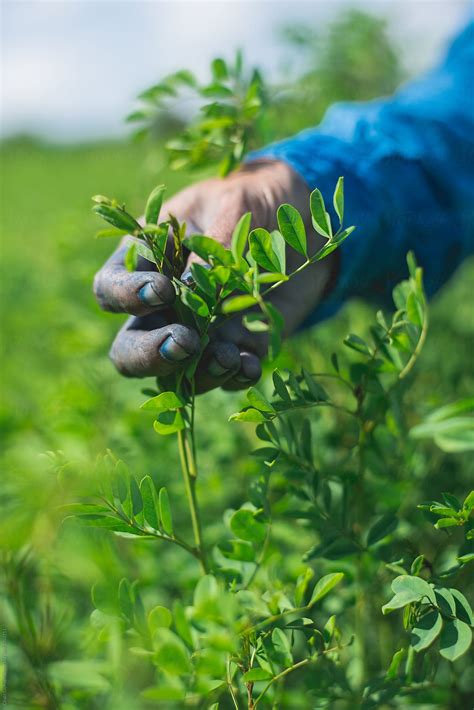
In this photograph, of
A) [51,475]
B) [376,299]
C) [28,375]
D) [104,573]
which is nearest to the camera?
[104,573]

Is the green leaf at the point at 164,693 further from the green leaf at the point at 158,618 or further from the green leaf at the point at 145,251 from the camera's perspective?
the green leaf at the point at 145,251

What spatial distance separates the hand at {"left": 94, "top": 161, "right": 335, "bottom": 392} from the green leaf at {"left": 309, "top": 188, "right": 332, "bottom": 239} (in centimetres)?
12

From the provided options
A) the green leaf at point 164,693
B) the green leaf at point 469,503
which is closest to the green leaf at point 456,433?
the green leaf at point 469,503

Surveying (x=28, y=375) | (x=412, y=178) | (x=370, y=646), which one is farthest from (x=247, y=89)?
(x=28, y=375)

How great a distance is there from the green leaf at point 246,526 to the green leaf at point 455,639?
0.18 metres

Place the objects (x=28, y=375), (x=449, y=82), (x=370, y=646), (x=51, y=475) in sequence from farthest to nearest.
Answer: (x=28, y=375) < (x=449, y=82) < (x=370, y=646) < (x=51, y=475)

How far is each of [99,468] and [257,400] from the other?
15 centimetres

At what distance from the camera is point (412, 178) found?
1117 millimetres

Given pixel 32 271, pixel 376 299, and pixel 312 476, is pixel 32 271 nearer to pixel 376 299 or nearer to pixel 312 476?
pixel 376 299

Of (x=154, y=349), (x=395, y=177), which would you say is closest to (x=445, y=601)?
(x=154, y=349)

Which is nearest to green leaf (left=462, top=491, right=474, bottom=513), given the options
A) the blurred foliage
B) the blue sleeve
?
the blurred foliage

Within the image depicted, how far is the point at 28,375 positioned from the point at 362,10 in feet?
5.48

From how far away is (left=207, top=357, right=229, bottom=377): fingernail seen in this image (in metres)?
0.67

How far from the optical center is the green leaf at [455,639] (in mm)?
582
